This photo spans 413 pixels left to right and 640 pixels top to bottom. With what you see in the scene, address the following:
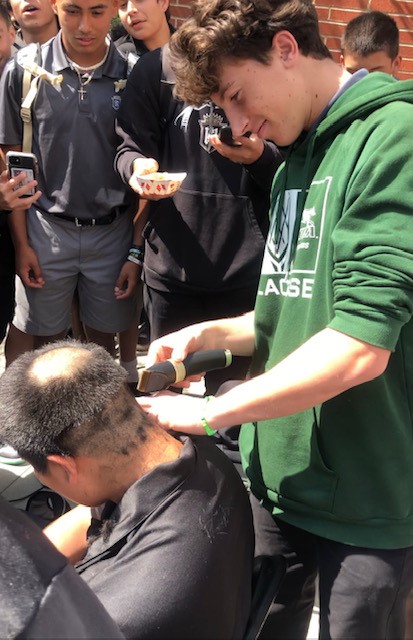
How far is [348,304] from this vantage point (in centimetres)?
137

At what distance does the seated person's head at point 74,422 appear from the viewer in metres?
1.66

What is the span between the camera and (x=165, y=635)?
4.83 feet

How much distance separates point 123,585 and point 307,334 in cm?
66

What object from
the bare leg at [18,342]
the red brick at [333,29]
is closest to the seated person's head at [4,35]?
the bare leg at [18,342]

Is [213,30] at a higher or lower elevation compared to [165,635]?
higher

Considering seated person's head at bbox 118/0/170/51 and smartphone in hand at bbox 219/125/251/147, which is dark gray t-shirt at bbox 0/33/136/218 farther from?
smartphone in hand at bbox 219/125/251/147

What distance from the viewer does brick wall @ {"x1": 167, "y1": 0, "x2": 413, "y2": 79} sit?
17.0ft

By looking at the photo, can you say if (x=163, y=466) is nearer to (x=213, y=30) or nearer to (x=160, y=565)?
(x=160, y=565)

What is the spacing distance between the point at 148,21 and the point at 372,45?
4.54ft

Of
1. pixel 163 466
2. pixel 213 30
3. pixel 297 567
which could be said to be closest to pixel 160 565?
pixel 163 466

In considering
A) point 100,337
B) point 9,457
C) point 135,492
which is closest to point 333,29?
point 100,337

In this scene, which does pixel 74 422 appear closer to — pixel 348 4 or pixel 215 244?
pixel 215 244

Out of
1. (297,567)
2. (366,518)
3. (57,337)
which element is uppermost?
(366,518)

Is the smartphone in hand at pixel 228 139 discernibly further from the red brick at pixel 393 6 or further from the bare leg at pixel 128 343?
the red brick at pixel 393 6
